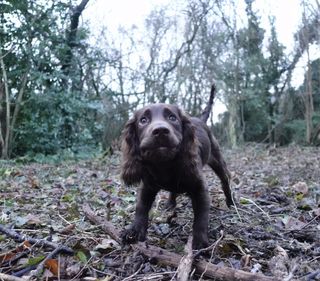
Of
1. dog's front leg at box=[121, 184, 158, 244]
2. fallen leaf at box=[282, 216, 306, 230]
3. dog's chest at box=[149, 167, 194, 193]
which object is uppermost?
dog's chest at box=[149, 167, 194, 193]

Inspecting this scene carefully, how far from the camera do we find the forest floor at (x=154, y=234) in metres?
2.82

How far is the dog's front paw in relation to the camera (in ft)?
10.8

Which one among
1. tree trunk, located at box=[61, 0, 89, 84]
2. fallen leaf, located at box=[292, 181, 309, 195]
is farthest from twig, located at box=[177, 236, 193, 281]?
tree trunk, located at box=[61, 0, 89, 84]

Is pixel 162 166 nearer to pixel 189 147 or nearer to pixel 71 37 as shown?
pixel 189 147

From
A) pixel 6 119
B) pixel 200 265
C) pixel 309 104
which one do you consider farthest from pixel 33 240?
pixel 309 104

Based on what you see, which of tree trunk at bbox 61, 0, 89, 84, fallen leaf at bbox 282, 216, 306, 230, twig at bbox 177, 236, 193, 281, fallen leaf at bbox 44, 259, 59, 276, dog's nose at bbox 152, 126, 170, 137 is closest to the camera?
twig at bbox 177, 236, 193, 281

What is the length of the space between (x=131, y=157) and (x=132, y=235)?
0.60 meters

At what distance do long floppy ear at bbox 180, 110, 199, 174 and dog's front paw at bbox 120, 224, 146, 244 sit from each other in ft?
1.93

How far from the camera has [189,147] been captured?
11.5 ft

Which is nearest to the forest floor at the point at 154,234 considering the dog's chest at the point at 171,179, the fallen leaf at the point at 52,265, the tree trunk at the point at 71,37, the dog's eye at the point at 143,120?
the fallen leaf at the point at 52,265

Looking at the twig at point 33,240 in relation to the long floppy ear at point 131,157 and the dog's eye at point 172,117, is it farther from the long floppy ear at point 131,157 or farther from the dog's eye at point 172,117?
the dog's eye at point 172,117

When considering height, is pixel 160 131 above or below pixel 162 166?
A: above

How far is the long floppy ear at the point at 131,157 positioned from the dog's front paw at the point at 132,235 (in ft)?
1.24

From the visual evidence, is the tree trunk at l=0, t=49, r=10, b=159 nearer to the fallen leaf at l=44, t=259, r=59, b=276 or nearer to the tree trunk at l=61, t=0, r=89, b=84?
the tree trunk at l=61, t=0, r=89, b=84
